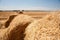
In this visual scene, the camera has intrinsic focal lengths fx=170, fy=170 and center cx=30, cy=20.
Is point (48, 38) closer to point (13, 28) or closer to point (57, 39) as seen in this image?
point (57, 39)

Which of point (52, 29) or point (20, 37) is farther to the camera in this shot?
point (20, 37)

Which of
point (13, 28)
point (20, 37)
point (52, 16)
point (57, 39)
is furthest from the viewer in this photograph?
point (13, 28)

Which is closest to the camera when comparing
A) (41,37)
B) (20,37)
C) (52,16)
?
(41,37)

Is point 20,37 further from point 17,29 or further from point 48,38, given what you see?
point 48,38

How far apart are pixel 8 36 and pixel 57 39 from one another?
5.17 feet

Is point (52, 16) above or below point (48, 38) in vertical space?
above

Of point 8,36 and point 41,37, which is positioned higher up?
point 41,37

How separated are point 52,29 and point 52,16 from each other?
0.80 feet

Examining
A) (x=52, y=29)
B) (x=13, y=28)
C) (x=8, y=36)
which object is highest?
(x=52, y=29)

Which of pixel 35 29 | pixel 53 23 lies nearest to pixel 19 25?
pixel 35 29

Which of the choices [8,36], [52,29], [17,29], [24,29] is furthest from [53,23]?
[8,36]

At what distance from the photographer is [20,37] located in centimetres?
281

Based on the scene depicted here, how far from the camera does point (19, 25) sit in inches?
117

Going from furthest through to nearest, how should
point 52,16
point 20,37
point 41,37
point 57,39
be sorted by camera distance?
point 20,37
point 52,16
point 41,37
point 57,39
